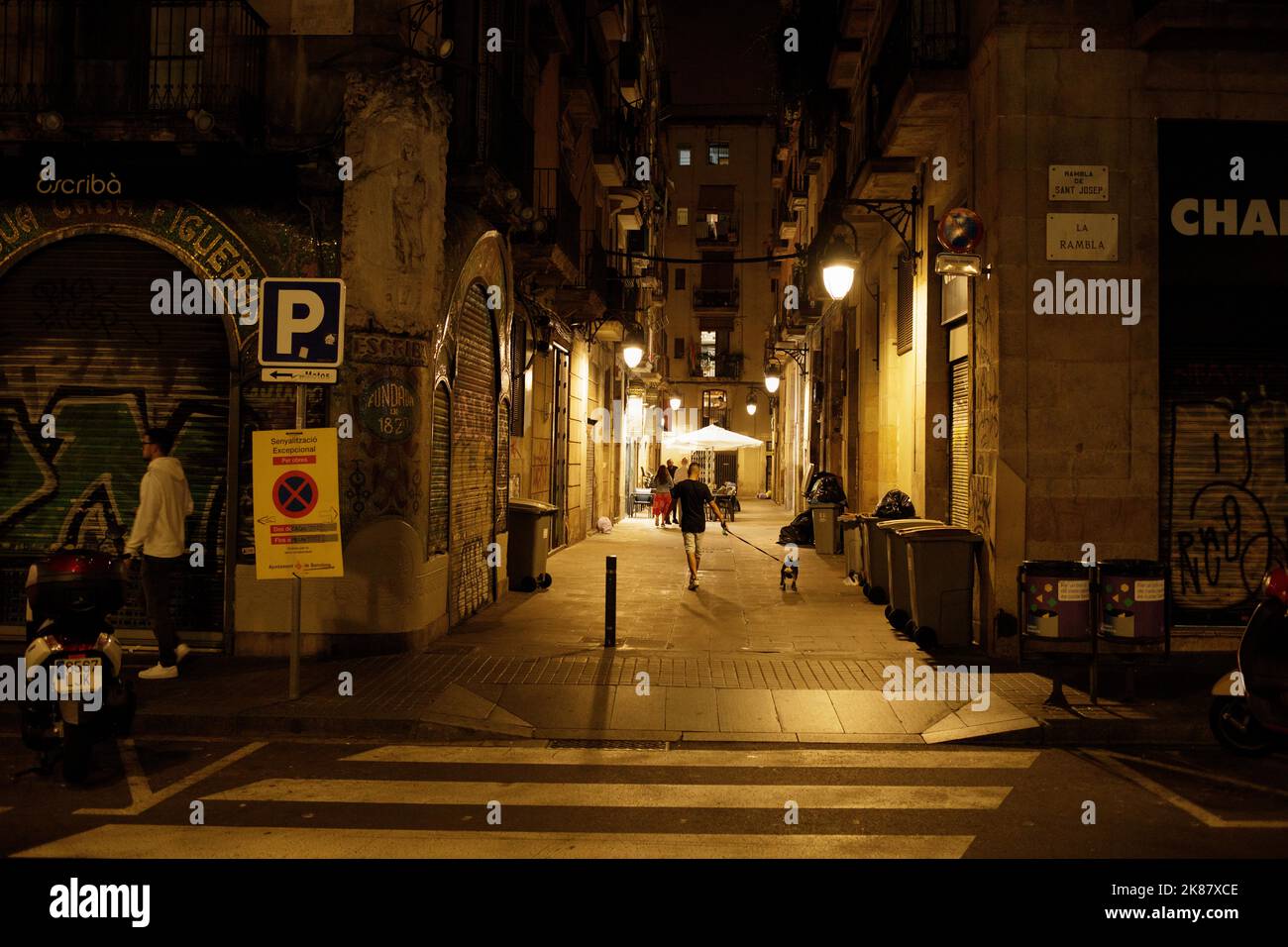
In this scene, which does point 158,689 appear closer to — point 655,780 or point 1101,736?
point 655,780

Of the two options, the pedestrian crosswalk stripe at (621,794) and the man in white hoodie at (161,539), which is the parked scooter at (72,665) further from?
the man in white hoodie at (161,539)

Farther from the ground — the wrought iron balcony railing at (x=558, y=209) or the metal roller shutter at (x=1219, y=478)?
the wrought iron balcony railing at (x=558, y=209)

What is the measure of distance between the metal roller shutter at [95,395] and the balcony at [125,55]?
159cm

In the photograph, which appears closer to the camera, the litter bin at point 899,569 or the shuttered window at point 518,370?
the litter bin at point 899,569

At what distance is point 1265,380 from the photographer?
10.4m

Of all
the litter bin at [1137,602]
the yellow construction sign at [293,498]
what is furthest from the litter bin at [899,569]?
the yellow construction sign at [293,498]

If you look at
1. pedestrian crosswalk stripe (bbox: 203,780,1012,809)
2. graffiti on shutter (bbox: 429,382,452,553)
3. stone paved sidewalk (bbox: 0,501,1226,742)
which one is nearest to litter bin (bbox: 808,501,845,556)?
stone paved sidewalk (bbox: 0,501,1226,742)

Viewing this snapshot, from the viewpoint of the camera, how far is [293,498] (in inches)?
314

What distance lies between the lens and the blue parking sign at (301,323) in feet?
25.4

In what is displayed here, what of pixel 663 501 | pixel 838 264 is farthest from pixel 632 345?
pixel 838 264

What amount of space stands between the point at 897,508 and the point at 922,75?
5.49 m

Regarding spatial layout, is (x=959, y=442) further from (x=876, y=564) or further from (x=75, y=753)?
(x=75, y=753)

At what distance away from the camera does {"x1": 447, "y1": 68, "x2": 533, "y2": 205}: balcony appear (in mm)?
10734

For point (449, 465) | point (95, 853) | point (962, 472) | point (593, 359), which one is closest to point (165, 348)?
point (449, 465)
